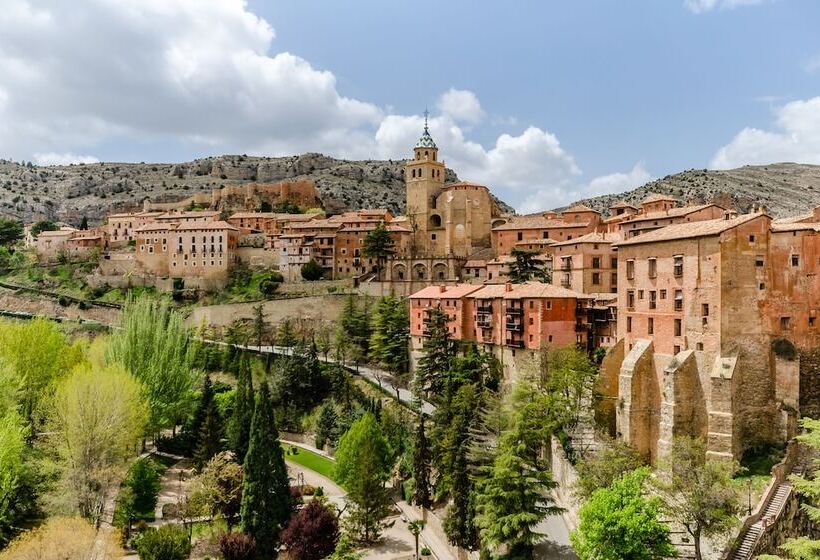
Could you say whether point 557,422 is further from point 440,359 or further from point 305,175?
point 305,175

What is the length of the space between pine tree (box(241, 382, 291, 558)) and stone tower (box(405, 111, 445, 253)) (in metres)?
39.8

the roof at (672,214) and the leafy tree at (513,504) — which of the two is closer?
the leafy tree at (513,504)

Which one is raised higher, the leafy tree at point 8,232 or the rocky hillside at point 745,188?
the rocky hillside at point 745,188

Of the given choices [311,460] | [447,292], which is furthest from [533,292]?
[311,460]

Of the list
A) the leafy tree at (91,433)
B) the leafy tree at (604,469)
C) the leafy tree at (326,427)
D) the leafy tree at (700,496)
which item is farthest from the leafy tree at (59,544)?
the leafy tree at (326,427)

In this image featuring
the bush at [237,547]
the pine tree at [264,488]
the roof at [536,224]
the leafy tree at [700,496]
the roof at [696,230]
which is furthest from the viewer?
the roof at [536,224]

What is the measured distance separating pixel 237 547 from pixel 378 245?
3968 centimetres

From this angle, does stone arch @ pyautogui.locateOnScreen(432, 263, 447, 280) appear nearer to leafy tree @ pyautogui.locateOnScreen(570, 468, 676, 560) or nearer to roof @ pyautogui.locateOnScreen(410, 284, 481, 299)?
roof @ pyautogui.locateOnScreen(410, 284, 481, 299)

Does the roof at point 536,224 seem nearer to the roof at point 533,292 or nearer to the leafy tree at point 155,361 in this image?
the roof at point 533,292

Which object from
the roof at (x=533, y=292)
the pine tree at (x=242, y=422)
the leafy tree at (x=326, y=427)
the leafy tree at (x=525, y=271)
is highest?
the leafy tree at (x=525, y=271)

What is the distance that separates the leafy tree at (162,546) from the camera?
24906mm

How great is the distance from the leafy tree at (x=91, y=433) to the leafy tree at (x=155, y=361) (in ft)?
20.9

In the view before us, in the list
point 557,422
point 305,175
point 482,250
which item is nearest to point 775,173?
point 482,250

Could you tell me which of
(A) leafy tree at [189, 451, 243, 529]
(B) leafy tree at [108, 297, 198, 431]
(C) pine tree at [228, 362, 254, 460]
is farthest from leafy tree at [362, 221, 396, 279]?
(A) leafy tree at [189, 451, 243, 529]
